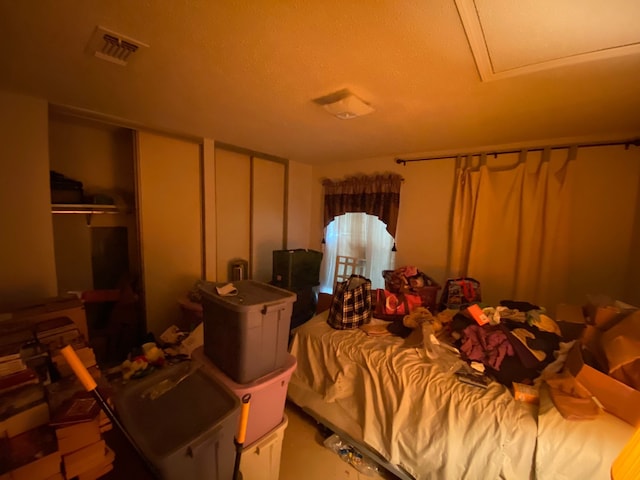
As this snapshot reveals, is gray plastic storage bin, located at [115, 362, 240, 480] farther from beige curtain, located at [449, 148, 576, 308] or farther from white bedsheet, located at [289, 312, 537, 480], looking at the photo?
beige curtain, located at [449, 148, 576, 308]

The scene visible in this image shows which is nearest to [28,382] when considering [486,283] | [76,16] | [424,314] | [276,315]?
[276,315]

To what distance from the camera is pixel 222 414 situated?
0.86 meters

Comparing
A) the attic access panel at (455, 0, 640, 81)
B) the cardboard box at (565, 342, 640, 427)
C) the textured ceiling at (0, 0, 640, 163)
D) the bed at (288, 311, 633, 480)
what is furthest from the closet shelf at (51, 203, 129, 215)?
the cardboard box at (565, 342, 640, 427)

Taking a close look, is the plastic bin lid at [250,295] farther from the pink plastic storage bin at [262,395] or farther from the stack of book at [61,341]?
the stack of book at [61,341]

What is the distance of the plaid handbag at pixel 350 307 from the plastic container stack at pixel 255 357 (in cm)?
70

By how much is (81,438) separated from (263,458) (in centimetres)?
78

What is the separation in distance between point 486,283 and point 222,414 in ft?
8.61

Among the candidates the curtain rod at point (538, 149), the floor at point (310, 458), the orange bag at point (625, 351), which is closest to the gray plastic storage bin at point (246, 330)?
the floor at point (310, 458)

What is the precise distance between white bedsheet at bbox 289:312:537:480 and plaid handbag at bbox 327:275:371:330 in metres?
0.09

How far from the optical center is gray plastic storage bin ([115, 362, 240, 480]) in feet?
2.44

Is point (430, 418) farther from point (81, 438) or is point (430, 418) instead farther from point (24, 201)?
point (24, 201)

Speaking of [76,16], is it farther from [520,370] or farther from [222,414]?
[520,370]

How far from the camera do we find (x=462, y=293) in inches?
91.2

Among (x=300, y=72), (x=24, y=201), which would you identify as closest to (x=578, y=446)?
(x=300, y=72)
